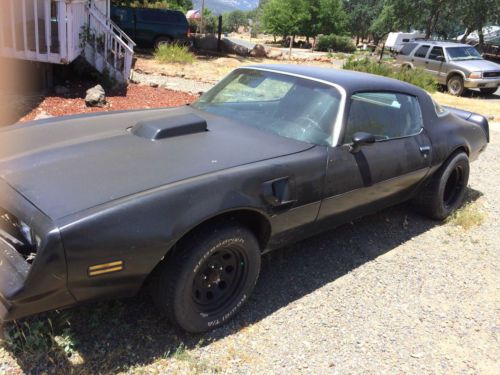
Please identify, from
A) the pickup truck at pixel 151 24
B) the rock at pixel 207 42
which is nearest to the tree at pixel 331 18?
the rock at pixel 207 42

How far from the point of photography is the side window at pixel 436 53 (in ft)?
53.6

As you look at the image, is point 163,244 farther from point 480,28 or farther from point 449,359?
point 480,28

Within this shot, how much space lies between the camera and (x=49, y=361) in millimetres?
2377

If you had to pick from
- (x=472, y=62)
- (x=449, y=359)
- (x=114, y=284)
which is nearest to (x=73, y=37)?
(x=114, y=284)

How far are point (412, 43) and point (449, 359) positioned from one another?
56.2 ft

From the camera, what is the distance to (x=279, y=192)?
2842 mm

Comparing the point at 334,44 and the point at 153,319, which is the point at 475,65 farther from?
the point at 334,44

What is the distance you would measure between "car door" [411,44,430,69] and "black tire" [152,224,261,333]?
16.0 m

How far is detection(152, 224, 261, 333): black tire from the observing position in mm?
2451

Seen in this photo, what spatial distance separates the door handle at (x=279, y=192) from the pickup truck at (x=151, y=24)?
16197 mm

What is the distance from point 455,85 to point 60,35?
518 inches

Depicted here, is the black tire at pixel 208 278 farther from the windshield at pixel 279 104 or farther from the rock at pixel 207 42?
the rock at pixel 207 42

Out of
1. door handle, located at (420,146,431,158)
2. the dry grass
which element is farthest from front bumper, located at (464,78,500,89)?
door handle, located at (420,146,431,158)

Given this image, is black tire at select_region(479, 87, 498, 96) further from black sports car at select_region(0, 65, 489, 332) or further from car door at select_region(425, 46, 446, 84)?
black sports car at select_region(0, 65, 489, 332)
